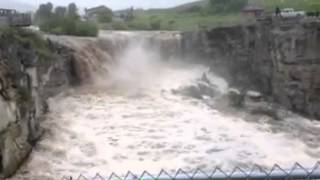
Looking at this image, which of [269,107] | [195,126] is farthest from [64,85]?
[269,107]

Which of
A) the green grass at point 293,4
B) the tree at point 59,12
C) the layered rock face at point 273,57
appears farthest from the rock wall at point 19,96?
the green grass at point 293,4

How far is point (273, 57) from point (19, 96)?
52.6 ft

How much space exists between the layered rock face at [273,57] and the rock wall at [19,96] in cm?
1247

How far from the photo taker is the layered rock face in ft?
91.8

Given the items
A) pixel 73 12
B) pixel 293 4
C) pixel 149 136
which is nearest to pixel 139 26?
pixel 73 12

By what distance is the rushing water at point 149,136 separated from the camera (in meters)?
17.9

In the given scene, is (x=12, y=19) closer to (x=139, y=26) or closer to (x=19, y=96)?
(x=19, y=96)

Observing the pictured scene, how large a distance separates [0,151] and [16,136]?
5.59ft

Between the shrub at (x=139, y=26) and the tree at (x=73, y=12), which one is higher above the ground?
the tree at (x=73, y=12)

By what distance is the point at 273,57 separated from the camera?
30.3m

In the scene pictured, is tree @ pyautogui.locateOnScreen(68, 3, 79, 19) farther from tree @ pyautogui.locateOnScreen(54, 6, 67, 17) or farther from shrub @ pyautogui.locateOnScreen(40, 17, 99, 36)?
shrub @ pyautogui.locateOnScreen(40, 17, 99, 36)

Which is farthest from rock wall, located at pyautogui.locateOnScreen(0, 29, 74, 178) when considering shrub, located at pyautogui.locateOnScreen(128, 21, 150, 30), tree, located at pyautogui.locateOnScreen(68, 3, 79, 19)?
shrub, located at pyautogui.locateOnScreen(128, 21, 150, 30)

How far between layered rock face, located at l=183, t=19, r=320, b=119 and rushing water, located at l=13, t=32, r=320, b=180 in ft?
6.77

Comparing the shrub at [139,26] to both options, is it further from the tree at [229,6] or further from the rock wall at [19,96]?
the rock wall at [19,96]
